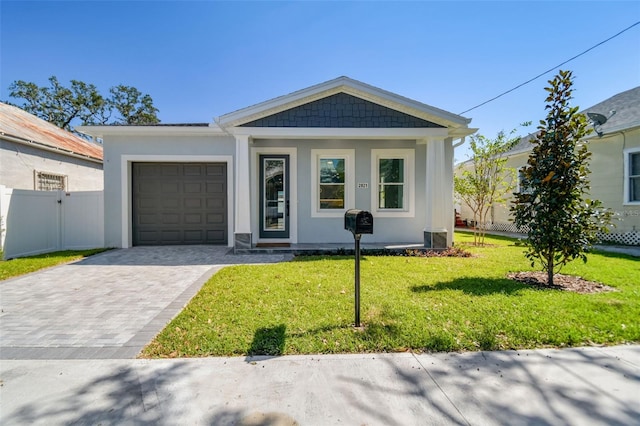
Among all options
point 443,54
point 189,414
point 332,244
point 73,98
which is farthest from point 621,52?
point 73,98

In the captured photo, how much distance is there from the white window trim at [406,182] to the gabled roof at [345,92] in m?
1.43

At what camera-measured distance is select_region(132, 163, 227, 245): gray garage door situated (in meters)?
9.27

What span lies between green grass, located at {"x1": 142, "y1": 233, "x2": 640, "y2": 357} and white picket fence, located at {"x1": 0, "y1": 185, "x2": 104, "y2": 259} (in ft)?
20.1

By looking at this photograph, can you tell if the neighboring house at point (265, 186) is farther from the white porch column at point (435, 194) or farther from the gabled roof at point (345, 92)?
the gabled roof at point (345, 92)

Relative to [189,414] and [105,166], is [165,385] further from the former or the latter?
[105,166]

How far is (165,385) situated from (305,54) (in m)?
11.2

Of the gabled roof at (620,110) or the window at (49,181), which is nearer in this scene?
the gabled roof at (620,110)

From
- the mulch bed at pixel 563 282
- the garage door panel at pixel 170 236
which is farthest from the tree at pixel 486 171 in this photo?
the garage door panel at pixel 170 236

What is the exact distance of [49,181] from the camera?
1087cm

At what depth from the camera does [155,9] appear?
9422 millimetres

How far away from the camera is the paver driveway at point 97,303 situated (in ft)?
10.2

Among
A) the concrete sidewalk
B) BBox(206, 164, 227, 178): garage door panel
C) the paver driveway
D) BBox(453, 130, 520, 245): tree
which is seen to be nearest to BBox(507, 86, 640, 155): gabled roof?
BBox(453, 130, 520, 245): tree

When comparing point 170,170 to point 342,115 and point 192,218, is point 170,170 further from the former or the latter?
point 342,115

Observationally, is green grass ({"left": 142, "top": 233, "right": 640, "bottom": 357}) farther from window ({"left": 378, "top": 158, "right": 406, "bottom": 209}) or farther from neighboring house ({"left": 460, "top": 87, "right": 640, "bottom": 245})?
neighboring house ({"left": 460, "top": 87, "right": 640, "bottom": 245})
